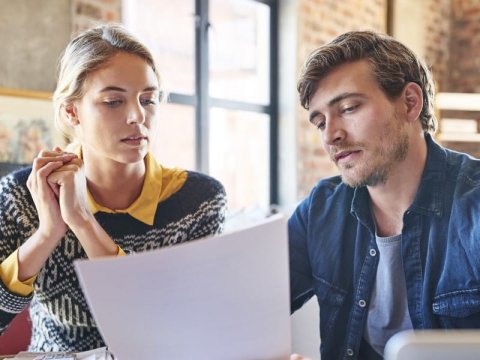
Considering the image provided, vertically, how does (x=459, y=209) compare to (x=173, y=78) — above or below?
below

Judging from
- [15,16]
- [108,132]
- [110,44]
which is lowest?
[108,132]

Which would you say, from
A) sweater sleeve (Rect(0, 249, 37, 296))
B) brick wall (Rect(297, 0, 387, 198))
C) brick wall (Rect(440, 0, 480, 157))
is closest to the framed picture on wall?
sweater sleeve (Rect(0, 249, 37, 296))

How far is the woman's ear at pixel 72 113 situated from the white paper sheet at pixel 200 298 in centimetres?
74

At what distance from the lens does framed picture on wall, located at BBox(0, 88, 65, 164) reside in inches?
88.4

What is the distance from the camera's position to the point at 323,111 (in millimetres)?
1268

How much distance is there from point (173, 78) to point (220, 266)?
103 inches

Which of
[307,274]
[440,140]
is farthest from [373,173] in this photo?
[440,140]

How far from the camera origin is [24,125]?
7.56 ft

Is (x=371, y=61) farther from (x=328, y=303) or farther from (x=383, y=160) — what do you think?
(x=328, y=303)

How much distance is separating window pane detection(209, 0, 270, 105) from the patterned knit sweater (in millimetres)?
2155

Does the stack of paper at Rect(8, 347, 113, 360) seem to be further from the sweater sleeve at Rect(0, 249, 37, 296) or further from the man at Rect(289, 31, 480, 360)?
the man at Rect(289, 31, 480, 360)

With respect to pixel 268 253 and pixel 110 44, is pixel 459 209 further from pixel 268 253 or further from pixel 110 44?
pixel 110 44

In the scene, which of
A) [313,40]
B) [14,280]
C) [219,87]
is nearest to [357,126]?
[14,280]

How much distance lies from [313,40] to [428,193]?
9.58 feet
